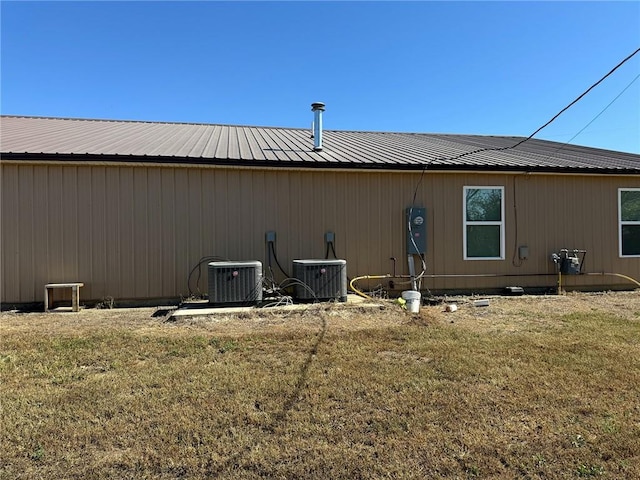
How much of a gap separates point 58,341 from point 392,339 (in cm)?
357

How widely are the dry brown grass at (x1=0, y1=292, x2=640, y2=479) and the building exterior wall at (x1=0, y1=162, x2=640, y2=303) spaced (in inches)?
61.4

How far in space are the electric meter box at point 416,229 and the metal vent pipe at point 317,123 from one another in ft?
7.45

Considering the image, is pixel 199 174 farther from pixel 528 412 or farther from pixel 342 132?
pixel 342 132

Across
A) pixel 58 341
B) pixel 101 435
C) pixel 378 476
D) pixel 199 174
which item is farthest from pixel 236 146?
pixel 378 476

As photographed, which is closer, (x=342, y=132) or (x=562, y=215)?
(x=562, y=215)

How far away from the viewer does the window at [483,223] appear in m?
7.59

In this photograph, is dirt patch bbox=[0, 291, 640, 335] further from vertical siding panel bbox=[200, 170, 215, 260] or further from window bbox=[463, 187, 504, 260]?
window bbox=[463, 187, 504, 260]

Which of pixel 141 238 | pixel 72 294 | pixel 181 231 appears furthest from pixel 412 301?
pixel 72 294

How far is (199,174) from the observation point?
22.0 ft

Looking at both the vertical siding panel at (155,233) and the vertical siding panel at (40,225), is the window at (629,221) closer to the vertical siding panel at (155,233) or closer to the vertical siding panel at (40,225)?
the vertical siding panel at (155,233)

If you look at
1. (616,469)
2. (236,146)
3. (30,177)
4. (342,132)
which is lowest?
(616,469)

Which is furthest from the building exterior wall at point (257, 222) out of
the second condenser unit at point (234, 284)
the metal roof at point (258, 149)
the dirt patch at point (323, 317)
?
the second condenser unit at point (234, 284)

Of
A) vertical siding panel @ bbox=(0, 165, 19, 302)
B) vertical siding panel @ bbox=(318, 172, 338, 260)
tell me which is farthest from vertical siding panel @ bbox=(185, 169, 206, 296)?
vertical siding panel @ bbox=(0, 165, 19, 302)

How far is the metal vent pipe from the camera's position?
8113 mm
